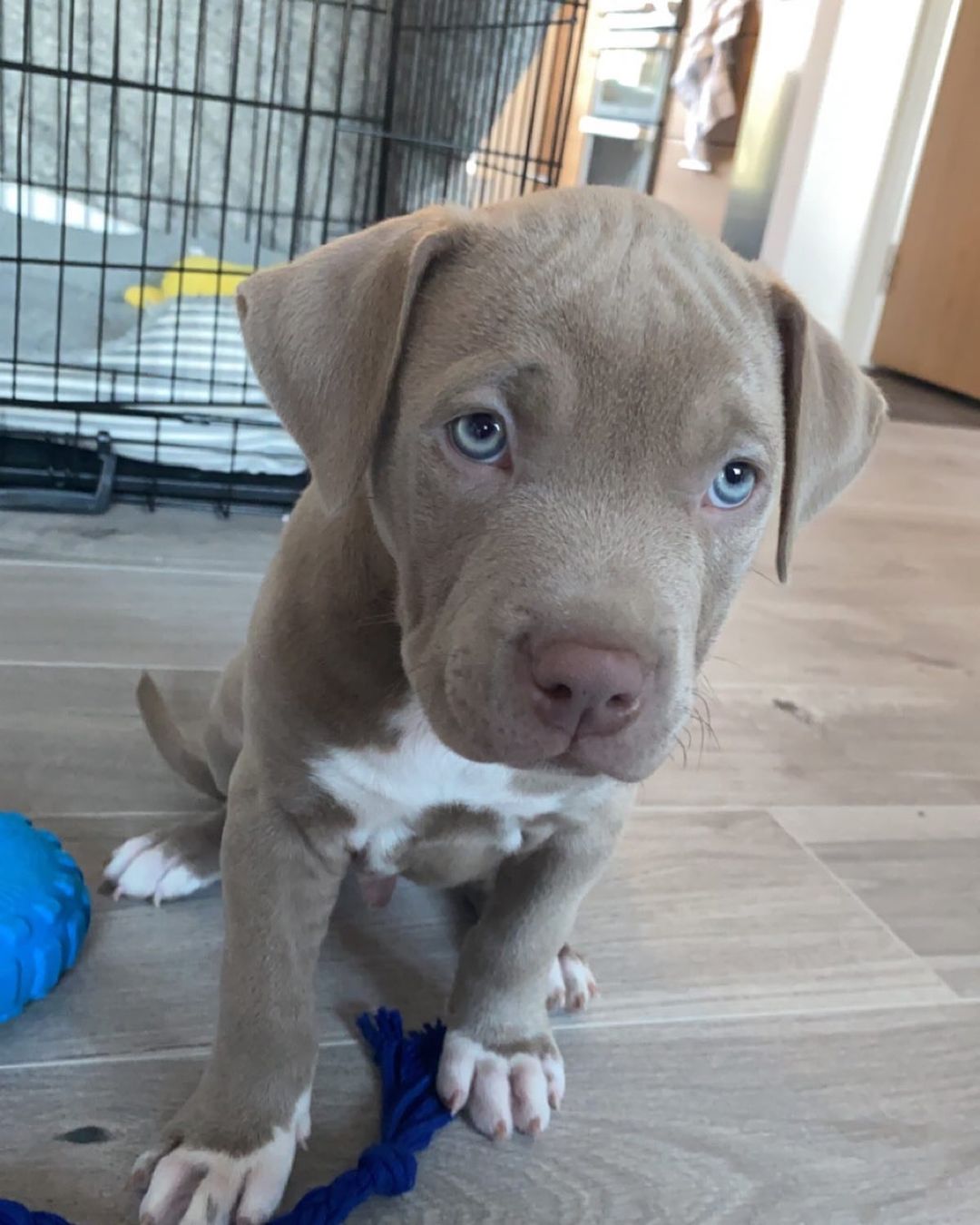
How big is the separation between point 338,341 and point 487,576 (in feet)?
0.91

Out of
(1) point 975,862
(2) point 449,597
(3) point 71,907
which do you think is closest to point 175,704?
(3) point 71,907

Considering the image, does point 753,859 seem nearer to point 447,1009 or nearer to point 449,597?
point 447,1009

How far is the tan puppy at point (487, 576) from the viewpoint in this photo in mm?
1032

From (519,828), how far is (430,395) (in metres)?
0.52

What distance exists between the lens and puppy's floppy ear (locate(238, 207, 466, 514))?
1.12 m

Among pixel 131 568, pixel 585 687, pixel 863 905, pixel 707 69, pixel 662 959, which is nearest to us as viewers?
pixel 585 687

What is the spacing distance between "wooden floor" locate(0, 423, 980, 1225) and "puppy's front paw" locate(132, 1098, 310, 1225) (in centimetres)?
5

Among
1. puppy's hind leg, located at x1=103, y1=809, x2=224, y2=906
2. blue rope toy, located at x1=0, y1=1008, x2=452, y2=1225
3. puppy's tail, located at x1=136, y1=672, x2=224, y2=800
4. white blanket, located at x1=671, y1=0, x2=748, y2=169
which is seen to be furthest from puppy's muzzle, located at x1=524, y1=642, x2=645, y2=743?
white blanket, located at x1=671, y1=0, x2=748, y2=169

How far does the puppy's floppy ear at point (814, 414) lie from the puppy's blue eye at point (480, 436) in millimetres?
344

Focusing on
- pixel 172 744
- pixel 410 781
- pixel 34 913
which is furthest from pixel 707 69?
pixel 34 913

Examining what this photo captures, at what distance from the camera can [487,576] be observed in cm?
104

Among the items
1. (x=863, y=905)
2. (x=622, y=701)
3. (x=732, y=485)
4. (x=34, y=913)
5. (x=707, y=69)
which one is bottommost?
(x=863, y=905)

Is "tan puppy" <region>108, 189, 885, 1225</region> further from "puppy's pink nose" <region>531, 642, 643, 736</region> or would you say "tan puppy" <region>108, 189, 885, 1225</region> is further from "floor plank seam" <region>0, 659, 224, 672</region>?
"floor plank seam" <region>0, 659, 224, 672</region>

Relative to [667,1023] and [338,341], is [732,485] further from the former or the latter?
[667,1023]
